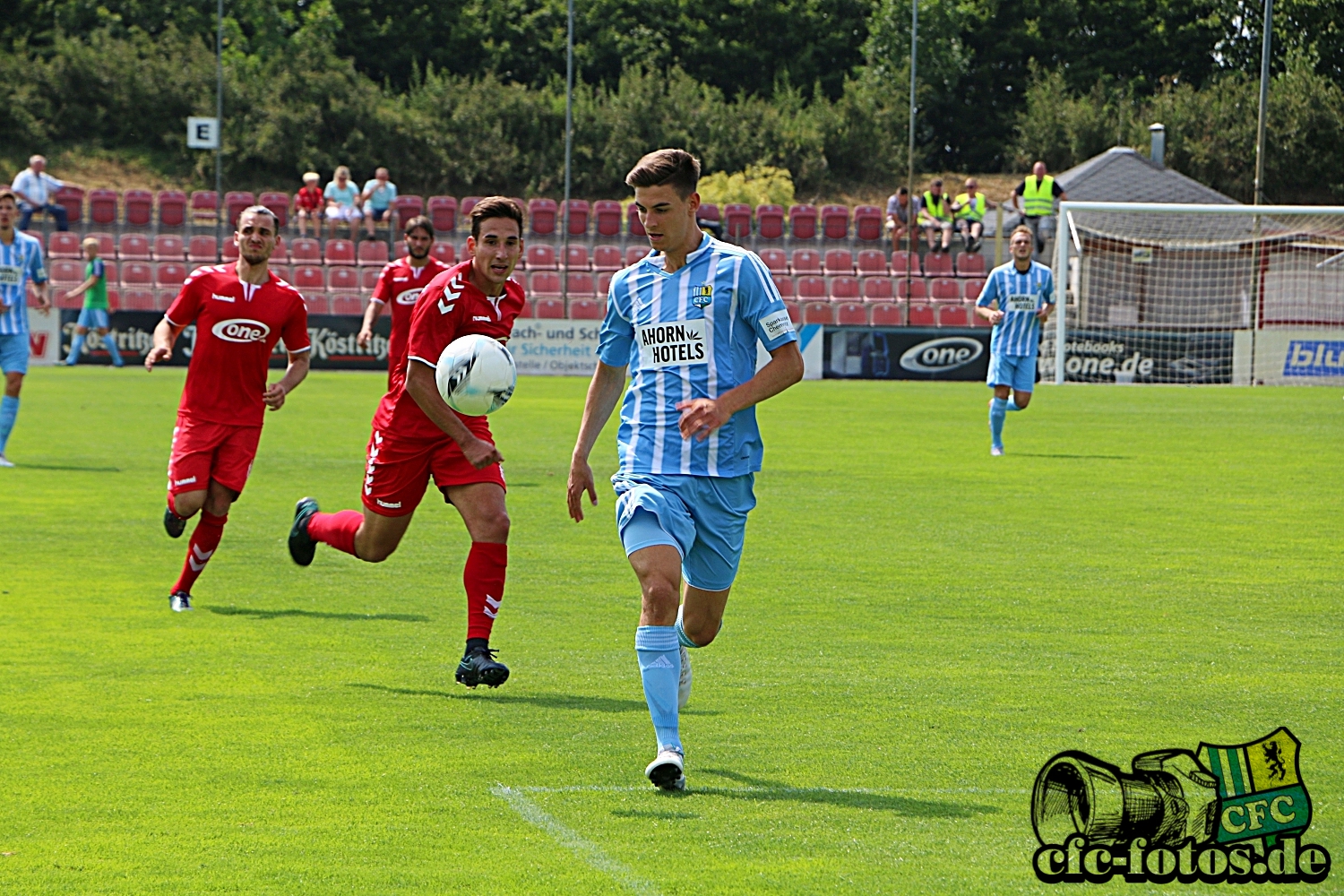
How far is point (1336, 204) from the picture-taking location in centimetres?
5053

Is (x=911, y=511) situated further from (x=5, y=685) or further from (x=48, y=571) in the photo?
(x=5, y=685)

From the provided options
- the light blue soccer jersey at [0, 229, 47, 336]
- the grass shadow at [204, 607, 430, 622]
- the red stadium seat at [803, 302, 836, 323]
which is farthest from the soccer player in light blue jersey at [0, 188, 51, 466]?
the red stadium seat at [803, 302, 836, 323]

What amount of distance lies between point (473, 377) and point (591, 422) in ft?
3.51

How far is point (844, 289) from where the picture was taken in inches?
1470

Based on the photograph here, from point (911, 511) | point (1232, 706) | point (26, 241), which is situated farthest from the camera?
point (26, 241)

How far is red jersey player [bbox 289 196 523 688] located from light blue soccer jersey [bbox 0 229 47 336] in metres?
8.54

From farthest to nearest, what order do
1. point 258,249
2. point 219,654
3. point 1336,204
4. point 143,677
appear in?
point 1336,204
point 258,249
point 219,654
point 143,677

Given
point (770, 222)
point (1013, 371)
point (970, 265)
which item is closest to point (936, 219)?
point (970, 265)

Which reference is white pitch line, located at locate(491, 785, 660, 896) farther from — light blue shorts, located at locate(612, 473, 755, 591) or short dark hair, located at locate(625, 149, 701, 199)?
short dark hair, located at locate(625, 149, 701, 199)

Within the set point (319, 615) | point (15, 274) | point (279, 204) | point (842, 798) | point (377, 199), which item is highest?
point (377, 199)

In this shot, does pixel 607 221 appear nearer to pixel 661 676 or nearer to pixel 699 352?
pixel 699 352

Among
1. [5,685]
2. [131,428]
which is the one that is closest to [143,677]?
[5,685]

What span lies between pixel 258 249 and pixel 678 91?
4730cm

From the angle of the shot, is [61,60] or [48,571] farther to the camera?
[61,60]
